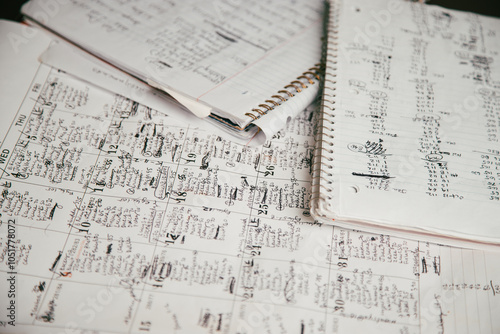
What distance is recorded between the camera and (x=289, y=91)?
768 mm

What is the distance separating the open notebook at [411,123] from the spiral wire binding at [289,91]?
0.11 ft

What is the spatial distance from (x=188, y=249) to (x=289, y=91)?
35 cm

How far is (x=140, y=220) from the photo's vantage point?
639mm

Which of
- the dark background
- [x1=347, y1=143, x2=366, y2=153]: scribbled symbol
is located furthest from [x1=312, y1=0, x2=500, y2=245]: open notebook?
Answer: the dark background

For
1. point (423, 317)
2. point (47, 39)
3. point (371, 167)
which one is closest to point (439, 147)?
point (371, 167)

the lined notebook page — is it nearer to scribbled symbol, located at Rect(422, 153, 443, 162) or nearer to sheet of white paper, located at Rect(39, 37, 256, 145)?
sheet of white paper, located at Rect(39, 37, 256, 145)

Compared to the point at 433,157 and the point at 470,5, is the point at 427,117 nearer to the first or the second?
the point at 433,157

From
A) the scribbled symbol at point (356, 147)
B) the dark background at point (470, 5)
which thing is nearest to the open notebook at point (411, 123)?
the scribbled symbol at point (356, 147)

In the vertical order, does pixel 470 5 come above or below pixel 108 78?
above

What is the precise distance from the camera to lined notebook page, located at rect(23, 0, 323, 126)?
2.51 ft

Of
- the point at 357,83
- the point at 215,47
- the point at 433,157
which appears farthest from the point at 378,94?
the point at 215,47

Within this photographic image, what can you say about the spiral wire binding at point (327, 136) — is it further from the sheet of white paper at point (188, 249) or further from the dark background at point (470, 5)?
the dark background at point (470, 5)

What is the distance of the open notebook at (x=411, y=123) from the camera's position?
63 cm

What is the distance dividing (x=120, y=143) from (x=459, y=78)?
0.65m
